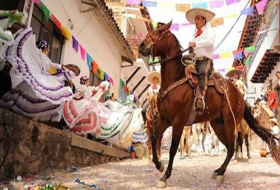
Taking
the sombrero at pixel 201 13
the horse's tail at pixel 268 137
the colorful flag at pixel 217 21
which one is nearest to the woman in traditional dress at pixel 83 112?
the sombrero at pixel 201 13

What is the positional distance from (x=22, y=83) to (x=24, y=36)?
721mm

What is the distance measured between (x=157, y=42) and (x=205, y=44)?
1.02m

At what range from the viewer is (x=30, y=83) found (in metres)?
4.32

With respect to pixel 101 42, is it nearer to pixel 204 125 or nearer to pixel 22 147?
pixel 204 125

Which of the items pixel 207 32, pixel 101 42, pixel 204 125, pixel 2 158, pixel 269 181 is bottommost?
pixel 269 181

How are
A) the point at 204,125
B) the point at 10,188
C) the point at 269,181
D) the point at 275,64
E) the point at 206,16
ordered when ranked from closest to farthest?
the point at 10,188 < the point at 269,181 < the point at 206,16 < the point at 204,125 < the point at 275,64

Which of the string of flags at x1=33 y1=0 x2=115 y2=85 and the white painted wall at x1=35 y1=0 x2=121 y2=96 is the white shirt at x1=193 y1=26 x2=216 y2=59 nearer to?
the string of flags at x1=33 y1=0 x2=115 y2=85

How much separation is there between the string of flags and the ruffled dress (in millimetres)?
2992

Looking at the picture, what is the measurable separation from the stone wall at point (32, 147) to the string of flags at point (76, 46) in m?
3.38

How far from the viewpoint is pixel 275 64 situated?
2086cm

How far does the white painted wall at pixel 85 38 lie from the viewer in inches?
360

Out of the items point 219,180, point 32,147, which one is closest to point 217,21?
point 219,180

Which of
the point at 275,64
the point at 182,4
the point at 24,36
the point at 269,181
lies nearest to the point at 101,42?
the point at 182,4

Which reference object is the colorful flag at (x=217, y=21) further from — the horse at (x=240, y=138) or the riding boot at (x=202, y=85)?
the riding boot at (x=202, y=85)
